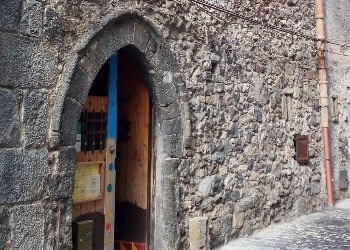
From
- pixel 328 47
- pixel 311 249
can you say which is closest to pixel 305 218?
pixel 311 249

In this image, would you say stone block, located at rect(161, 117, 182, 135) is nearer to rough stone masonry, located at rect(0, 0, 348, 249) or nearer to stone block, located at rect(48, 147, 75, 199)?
rough stone masonry, located at rect(0, 0, 348, 249)

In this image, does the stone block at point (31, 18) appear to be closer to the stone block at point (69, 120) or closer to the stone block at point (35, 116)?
the stone block at point (35, 116)

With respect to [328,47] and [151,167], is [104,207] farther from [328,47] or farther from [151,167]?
[328,47]

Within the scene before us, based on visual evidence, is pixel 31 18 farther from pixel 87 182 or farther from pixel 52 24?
Answer: pixel 87 182

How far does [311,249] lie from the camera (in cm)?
493

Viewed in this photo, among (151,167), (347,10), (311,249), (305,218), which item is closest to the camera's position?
(151,167)

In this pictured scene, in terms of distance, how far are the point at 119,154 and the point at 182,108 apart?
80 cm

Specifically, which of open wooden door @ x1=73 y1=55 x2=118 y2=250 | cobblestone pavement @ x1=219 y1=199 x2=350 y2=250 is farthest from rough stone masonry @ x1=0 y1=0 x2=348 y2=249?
open wooden door @ x1=73 y1=55 x2=118 y2=250

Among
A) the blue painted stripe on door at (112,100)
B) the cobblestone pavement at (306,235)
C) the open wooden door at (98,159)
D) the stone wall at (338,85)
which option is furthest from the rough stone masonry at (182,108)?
the stone wall at (338,85)

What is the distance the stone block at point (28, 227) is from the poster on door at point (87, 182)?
628 millimetres

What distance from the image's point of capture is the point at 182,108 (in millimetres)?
4660

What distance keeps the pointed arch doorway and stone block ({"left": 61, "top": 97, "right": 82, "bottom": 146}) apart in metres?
0.46

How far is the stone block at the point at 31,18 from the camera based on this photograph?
3.20 metres

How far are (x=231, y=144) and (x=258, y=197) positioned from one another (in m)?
0.85
